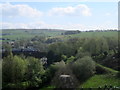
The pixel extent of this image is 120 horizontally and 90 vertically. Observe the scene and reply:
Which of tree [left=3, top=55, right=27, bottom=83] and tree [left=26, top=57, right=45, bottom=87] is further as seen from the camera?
tree [left=3, top=55, right=27, bottom=83]

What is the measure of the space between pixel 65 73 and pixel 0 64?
6.80m

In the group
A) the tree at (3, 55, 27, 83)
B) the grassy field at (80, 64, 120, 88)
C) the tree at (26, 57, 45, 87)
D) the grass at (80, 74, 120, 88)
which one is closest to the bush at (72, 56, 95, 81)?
the grassy field at (80, 64, 120, 88)

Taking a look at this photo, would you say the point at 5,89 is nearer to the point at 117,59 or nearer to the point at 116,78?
the point at 116,78

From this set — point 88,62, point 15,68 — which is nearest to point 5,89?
point 15,68

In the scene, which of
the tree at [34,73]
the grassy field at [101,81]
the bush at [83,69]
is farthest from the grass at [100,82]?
the tree at [34,73]

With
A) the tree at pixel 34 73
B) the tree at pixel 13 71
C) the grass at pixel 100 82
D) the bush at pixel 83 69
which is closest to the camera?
the grass at pixel 100 82

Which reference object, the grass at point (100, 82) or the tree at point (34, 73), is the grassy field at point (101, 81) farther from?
the tree at point (34, 73)

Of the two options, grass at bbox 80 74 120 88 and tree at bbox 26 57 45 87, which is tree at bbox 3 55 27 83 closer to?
tree at bbox 26 57 45 87

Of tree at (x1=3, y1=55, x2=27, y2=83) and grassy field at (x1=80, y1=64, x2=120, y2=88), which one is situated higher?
tree at (x1=3, y1=55, x2=27, y2=83)

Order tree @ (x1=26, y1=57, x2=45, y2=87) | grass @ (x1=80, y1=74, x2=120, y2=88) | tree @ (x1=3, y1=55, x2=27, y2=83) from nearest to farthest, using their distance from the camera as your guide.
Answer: grass @ (x1=80, y1=74, x2=120, y2=88)
tree @ (x1=26, y1=57, x2=45, y2=87)
tree @ (x1=3, y1=55, x2=27, y2=83)

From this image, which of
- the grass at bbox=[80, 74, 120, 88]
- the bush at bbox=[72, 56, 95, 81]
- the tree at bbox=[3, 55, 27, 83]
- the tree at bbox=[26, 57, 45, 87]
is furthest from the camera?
the bush at bbox=[72, 56, 95, 81]

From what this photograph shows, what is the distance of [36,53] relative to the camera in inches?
1724

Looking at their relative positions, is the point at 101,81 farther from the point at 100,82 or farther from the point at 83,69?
the point at 83,69

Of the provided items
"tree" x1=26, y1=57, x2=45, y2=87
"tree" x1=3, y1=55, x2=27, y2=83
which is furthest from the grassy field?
"tree" x1=3, y1=55, x2=27, y2=83
